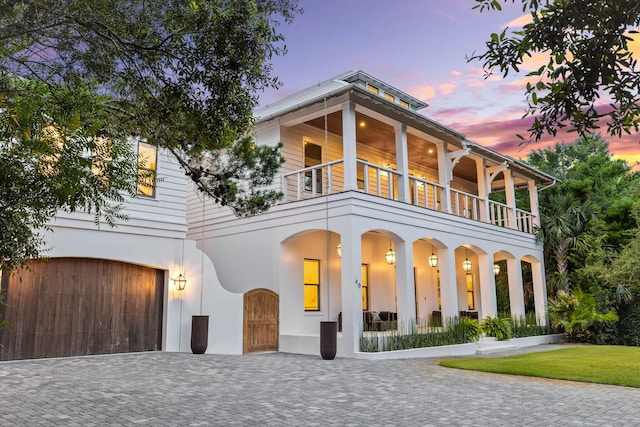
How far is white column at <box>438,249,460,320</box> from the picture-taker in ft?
49.9

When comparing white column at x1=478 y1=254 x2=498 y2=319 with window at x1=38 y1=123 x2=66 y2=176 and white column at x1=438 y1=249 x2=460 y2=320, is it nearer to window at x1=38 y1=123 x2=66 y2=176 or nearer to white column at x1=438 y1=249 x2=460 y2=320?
white column at x1=438 y1=249 x2=460 y2=320

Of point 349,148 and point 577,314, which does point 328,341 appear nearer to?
point 349,148

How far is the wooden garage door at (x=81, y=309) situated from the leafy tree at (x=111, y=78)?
6203mm

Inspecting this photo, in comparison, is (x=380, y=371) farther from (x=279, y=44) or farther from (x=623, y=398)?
(x=279, y=44)

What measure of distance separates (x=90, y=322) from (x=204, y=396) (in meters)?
6.09

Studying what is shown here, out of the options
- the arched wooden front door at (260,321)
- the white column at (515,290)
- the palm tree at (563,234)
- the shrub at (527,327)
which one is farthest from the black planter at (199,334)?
the palm tree at (563,234)

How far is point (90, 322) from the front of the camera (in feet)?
39.1

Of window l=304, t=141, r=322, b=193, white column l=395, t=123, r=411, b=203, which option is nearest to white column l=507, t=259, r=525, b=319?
white column l=395, t=123, r=411, b=203

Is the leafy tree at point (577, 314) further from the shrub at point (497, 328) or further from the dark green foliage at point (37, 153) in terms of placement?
the dark green foliage at point (37, 153)

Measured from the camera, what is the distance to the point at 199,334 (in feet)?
41.9

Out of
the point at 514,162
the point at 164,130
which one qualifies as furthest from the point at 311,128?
the point at 164,130

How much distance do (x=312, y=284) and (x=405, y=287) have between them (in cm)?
331

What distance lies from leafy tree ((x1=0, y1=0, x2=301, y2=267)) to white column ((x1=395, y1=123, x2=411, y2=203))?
9.13m

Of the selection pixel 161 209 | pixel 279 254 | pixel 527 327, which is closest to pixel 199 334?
pixel 279 254
